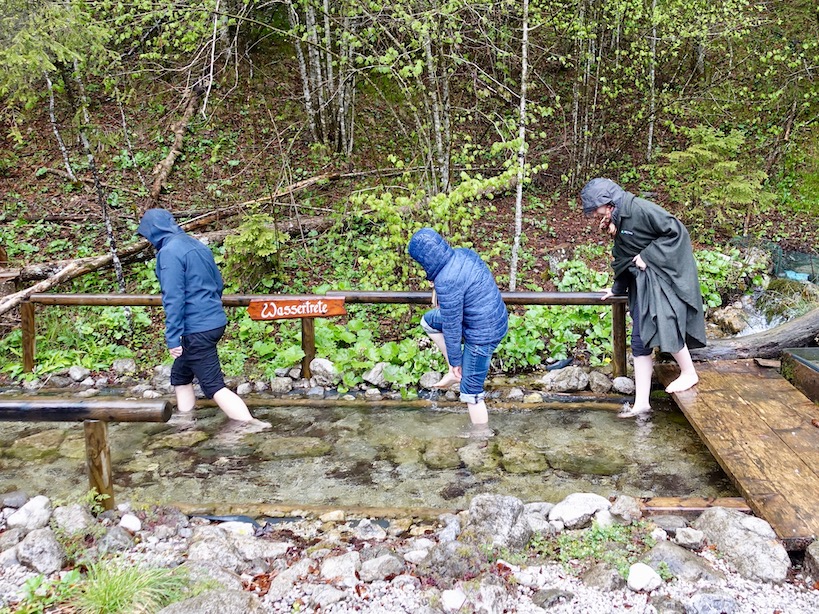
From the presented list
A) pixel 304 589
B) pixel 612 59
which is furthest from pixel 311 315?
pixel 612 59

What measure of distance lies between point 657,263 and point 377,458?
2.72 m

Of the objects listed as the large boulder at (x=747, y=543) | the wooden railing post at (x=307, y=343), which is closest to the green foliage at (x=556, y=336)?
the wooden railing post at (x=307, y=343)

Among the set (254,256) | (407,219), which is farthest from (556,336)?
(254,256)

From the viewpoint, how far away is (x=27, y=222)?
36.1ft

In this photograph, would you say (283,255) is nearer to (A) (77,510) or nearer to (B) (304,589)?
(A) (77,510)

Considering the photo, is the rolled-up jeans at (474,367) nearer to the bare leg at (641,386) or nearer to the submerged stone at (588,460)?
the submerged stone at (588,460)

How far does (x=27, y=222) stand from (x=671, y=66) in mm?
13065

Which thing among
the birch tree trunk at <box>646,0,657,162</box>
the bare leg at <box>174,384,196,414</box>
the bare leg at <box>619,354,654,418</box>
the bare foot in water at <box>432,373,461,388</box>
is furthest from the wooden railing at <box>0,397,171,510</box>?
the birch tree trunk at <box>646,0,657,162</box>

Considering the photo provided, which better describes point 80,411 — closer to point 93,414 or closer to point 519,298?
point 93,414

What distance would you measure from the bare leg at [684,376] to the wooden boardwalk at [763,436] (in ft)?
0.19

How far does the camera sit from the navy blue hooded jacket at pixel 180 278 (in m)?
4.91

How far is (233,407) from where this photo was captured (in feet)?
18.2

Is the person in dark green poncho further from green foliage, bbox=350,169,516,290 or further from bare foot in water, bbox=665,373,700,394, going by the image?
green foliage, bbox=350,169,516,290

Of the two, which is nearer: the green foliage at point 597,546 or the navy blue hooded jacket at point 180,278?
the green foliage at point 597,546
